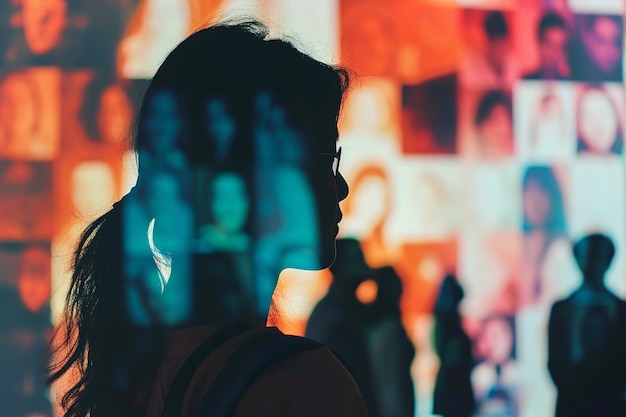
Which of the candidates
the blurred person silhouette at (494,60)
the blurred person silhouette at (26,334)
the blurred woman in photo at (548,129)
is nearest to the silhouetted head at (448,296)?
the blurred woman in photo at (548,129)

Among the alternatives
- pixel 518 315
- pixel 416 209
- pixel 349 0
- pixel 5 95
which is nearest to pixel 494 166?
pixel 416 209

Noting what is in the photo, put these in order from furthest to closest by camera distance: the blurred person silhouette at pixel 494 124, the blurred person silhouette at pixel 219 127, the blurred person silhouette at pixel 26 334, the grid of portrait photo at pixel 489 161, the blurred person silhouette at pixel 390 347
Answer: the blurred person silhouette at pixel 494 124
the grid of portrait photo at pixel 489 161
the blurred person silhouette at pixel 390 347
the blurred person silhouette at pixel 26 334
the blurred person silhouette at pixel 219 127

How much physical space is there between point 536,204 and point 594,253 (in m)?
0.31


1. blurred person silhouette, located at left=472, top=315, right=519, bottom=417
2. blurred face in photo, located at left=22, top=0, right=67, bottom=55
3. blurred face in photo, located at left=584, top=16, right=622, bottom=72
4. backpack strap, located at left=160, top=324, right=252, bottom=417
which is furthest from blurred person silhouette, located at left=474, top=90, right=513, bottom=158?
backpack strap, located at left=160, top=324, right=252, bottom=417

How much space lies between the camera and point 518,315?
9.38ft

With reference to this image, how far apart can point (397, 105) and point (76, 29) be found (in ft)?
4.16

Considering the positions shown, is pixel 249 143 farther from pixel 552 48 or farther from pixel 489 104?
pixel 552 48

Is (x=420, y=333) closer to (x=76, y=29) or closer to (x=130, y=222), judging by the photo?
(x=76, y=29)

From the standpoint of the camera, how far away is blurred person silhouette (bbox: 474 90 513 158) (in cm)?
288

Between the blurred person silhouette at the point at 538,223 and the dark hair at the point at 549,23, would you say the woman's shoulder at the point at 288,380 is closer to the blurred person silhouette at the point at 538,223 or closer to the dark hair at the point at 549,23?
the blurred person silhouette at the point at 538,223

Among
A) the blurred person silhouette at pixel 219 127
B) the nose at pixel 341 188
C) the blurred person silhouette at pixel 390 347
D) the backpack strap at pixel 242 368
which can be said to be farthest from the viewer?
the blurred person silhouette at pixel 390 347

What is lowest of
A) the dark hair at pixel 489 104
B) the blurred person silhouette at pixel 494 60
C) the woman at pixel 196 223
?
the woman at pixel 196 223

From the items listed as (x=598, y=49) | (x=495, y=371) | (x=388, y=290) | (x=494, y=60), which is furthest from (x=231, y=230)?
(x=598, y=49)

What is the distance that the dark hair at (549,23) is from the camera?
2.99 meters
